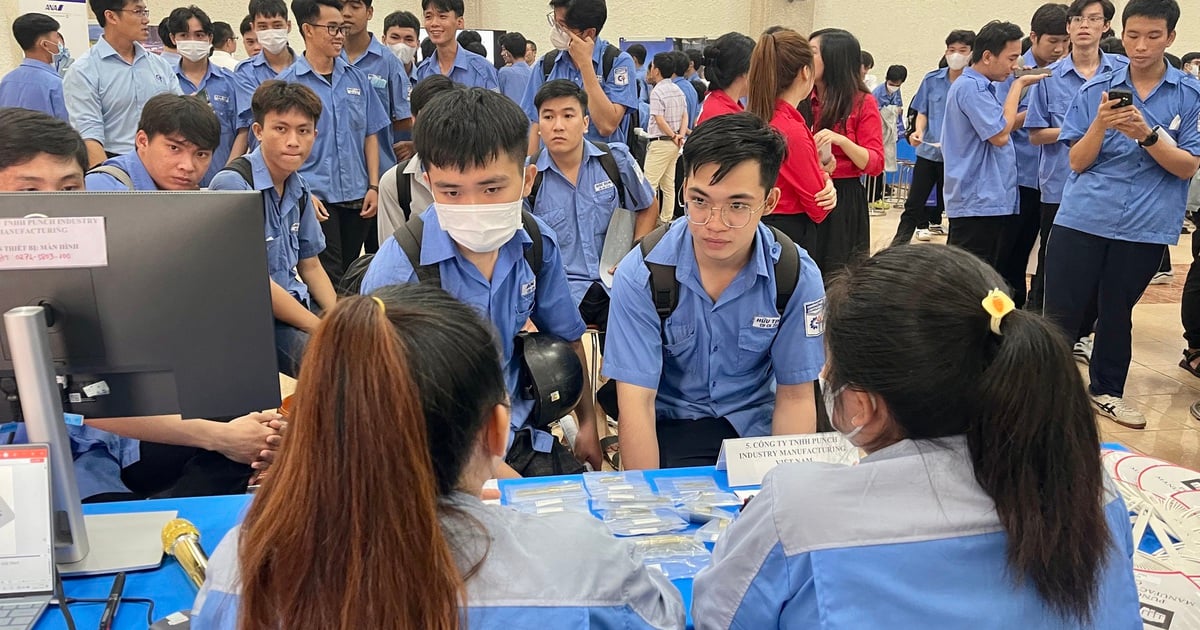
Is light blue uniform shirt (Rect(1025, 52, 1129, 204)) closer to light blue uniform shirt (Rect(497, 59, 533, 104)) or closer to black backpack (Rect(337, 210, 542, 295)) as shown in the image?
black backpack (Rect(337, 210, 542, 295))

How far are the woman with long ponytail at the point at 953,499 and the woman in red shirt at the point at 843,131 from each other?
8.11 feet

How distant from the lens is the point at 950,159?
14.1 ft

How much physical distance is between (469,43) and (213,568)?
20.8 feet

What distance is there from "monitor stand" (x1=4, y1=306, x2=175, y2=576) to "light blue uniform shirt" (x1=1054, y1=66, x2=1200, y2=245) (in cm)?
337

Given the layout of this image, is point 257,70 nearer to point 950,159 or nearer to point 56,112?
point 56,112

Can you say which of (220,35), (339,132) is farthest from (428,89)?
(220,35)

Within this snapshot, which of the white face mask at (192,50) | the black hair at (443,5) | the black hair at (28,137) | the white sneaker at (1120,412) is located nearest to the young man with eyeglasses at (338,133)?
the black hair at (443,5)

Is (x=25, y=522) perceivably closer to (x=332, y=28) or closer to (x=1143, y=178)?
(x=332, y=28)

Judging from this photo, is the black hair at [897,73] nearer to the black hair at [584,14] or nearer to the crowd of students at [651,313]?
the crowd of students at [651,313]

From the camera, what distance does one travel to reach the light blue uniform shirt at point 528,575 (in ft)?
2.77

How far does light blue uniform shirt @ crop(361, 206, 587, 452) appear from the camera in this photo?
6.55ft

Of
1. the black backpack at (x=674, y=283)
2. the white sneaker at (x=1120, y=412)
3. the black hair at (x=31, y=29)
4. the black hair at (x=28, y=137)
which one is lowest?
the white sneaker at (x=1120, y=412)

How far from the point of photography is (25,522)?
121 cm

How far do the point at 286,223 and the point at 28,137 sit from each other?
1055mm
